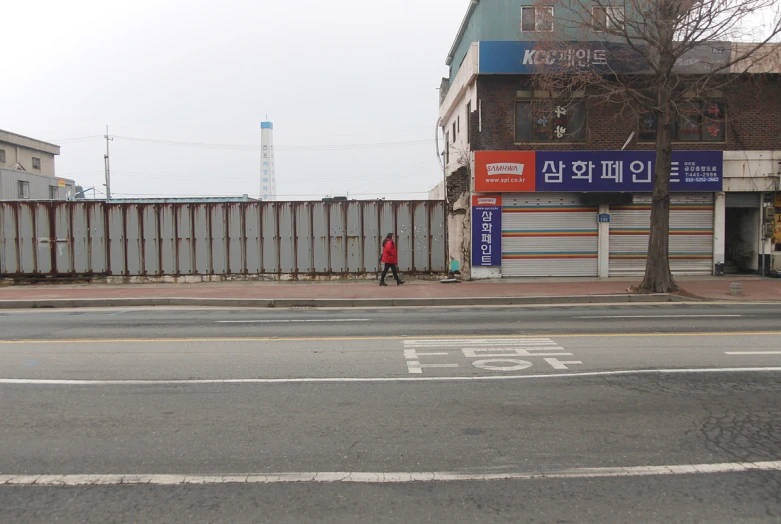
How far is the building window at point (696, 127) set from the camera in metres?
19.3

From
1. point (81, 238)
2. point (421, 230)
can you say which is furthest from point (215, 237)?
point (421, 230)

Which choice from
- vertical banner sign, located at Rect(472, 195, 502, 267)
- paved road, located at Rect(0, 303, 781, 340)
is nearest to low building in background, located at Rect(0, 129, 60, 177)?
paved road, located at Rect(0, 303, 781, 340)

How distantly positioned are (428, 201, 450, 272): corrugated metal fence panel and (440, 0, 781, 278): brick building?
0.50m

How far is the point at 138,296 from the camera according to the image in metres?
16.1

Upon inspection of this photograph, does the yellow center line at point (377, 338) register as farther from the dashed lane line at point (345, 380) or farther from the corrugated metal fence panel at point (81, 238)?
the corrugated metal fence panel at point (81, 238)

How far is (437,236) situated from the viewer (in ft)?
65.8

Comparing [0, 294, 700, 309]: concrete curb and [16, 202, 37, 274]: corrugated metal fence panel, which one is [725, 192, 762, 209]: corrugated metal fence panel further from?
[16, 202, 37, 274]: corrugated metal fence panel

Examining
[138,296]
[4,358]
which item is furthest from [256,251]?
[4,358]

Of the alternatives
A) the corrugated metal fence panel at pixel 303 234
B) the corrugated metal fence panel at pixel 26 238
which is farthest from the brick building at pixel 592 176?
the corrugated metal fence panel at pixel 26 238

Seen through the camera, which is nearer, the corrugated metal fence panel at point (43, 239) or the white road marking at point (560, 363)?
the white road marking at point (560, 363)

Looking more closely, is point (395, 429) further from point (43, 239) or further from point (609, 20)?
point (43, 239)

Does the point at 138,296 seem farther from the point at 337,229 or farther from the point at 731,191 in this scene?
the point at 731,191

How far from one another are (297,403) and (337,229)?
48.5 ft

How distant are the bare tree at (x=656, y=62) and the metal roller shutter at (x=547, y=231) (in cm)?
355
